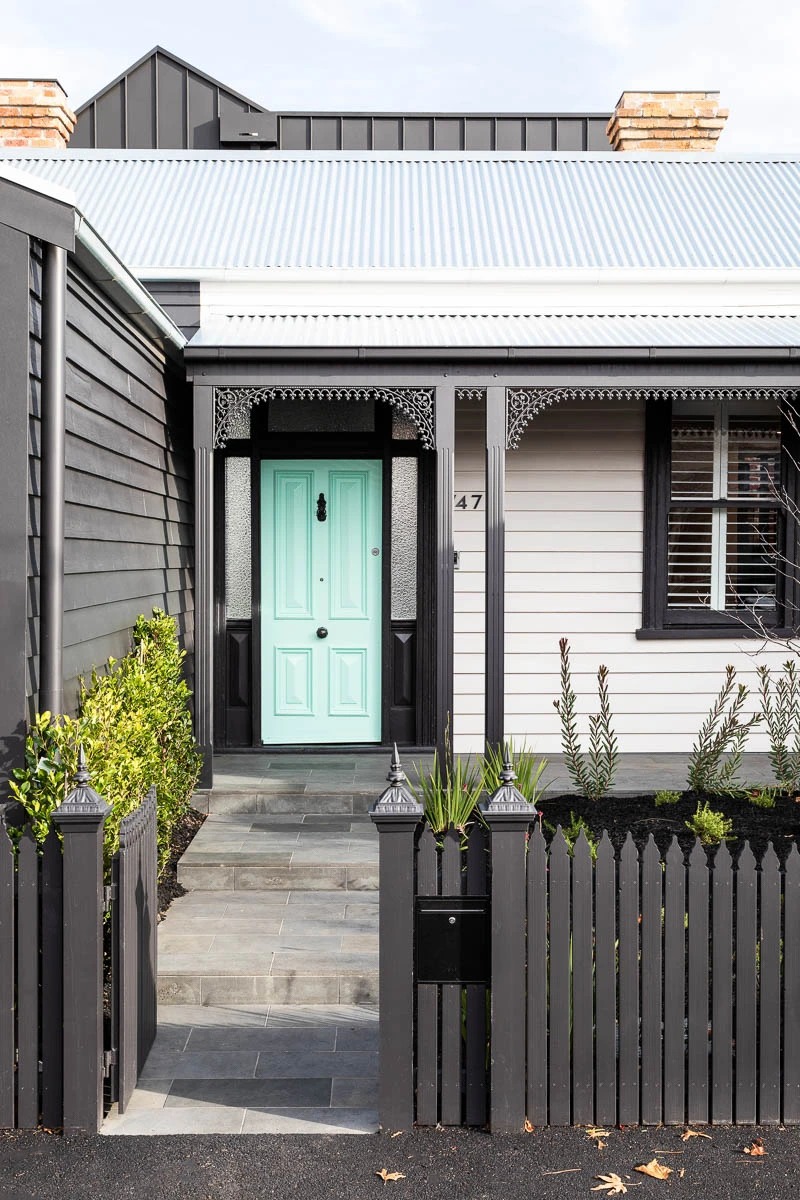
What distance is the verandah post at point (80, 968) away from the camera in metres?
3.46

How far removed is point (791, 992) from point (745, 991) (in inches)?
5.7

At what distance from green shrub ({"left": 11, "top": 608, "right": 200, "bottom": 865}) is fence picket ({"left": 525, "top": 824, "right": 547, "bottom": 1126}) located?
139 cm

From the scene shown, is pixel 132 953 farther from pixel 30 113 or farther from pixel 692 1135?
pixel 30 113

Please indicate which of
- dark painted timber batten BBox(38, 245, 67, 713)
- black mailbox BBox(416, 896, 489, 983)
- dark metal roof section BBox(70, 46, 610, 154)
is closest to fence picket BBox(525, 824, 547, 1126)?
black mailbox BBox(416, 896, 489, 983)

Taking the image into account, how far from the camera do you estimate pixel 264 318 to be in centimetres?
818

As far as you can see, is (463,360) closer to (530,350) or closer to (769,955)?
(530,350)

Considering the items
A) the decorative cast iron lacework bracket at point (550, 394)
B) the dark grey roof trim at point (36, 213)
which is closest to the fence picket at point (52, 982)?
the dark grey roof trim at point (36, 213)

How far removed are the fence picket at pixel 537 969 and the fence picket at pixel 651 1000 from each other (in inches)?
12.8

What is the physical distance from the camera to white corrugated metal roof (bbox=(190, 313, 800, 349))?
7.27 m

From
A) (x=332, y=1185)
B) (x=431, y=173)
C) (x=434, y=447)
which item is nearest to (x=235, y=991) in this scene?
(x=332, y=1185)

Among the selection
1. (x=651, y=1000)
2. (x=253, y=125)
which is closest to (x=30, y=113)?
(x=253, y=125)

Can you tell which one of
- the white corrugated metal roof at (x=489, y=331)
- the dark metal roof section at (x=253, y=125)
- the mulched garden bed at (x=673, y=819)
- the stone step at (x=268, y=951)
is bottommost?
the stone step at (x=268, y=951)

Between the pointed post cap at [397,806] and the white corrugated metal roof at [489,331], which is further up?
the white corrugated metal roof at [489,331]

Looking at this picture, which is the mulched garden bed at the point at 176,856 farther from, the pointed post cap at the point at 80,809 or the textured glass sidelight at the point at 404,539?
the textured glass sidelight at the point at 404,539
